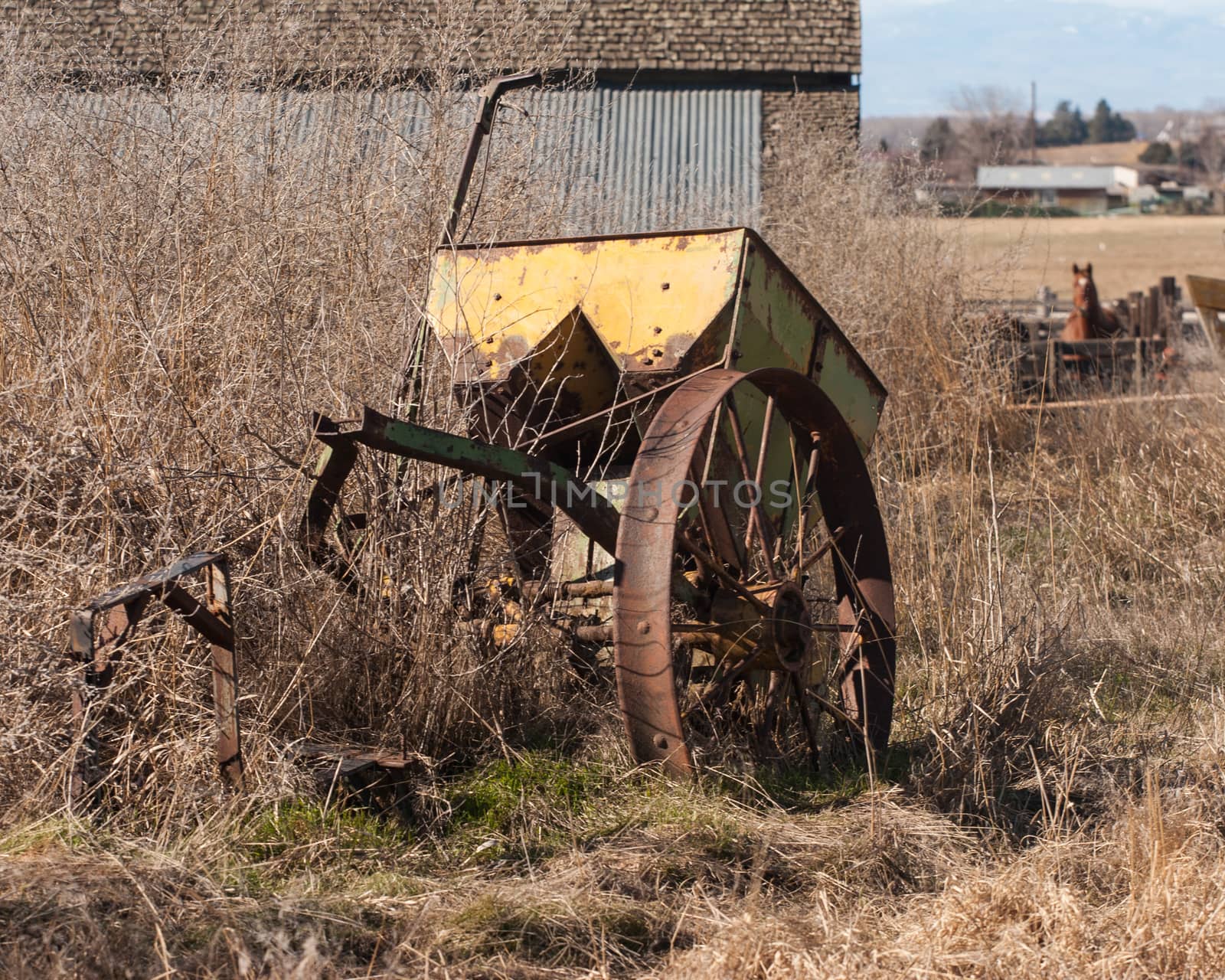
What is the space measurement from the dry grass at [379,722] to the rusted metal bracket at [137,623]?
81mm

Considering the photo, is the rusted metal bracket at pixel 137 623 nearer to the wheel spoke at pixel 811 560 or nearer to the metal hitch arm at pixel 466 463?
the metal hitch arm at pixel 466 463

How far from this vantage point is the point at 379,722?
377 centimetres

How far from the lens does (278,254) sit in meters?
4.62

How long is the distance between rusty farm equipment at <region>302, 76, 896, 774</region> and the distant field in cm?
473

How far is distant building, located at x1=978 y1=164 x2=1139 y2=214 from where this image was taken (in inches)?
3246

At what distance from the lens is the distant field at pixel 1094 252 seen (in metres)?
9.27

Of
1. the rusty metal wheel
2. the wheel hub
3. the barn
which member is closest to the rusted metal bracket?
the rusty metal wheel

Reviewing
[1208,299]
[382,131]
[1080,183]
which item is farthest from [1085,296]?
[1080,183]

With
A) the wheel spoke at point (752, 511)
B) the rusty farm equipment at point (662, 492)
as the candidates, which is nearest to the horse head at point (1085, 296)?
the rusty farm equipment at point (662, 492)

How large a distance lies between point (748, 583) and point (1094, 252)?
3940 cm

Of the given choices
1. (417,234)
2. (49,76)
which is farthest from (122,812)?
(49,76)

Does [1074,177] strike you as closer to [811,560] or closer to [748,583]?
[811,560]

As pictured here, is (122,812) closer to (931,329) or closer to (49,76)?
(49,76)

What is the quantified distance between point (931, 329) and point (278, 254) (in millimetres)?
5399
